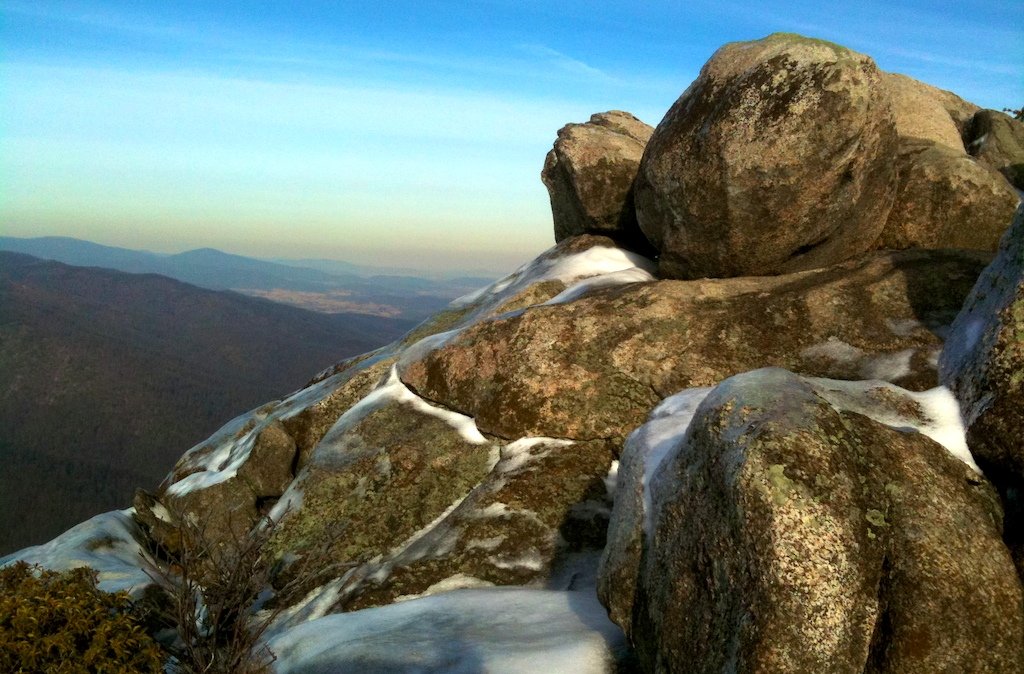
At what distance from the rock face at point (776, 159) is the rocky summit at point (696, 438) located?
0.07 metres

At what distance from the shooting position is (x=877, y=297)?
16.9 m

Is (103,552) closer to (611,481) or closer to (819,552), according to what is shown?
(611,481)

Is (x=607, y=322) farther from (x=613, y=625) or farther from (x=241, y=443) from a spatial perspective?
(x=241, y=443)

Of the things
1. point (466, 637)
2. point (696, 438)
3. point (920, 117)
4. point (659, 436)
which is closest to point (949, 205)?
point (920, 117)

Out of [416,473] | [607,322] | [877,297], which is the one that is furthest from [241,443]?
[877,297]

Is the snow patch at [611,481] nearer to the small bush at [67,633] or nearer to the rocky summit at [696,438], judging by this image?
the rocky summit at [696,438]

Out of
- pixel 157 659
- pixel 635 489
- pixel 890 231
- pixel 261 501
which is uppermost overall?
pixel 890 231

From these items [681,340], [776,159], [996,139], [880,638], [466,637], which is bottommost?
[466,637]

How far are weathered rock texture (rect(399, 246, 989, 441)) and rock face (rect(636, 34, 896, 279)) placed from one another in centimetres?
106

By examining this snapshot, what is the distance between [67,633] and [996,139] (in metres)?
35.8

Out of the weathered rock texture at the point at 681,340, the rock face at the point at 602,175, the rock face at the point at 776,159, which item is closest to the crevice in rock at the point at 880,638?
the weathered rock texture at the point at 681,340

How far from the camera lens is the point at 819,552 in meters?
7.30

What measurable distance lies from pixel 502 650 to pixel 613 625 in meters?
1.89

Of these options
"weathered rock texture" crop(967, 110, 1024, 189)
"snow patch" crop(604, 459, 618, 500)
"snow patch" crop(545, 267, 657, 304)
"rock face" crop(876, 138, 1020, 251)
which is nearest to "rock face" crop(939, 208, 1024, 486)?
"snow patch" crop(604, 459, 618, 500)
